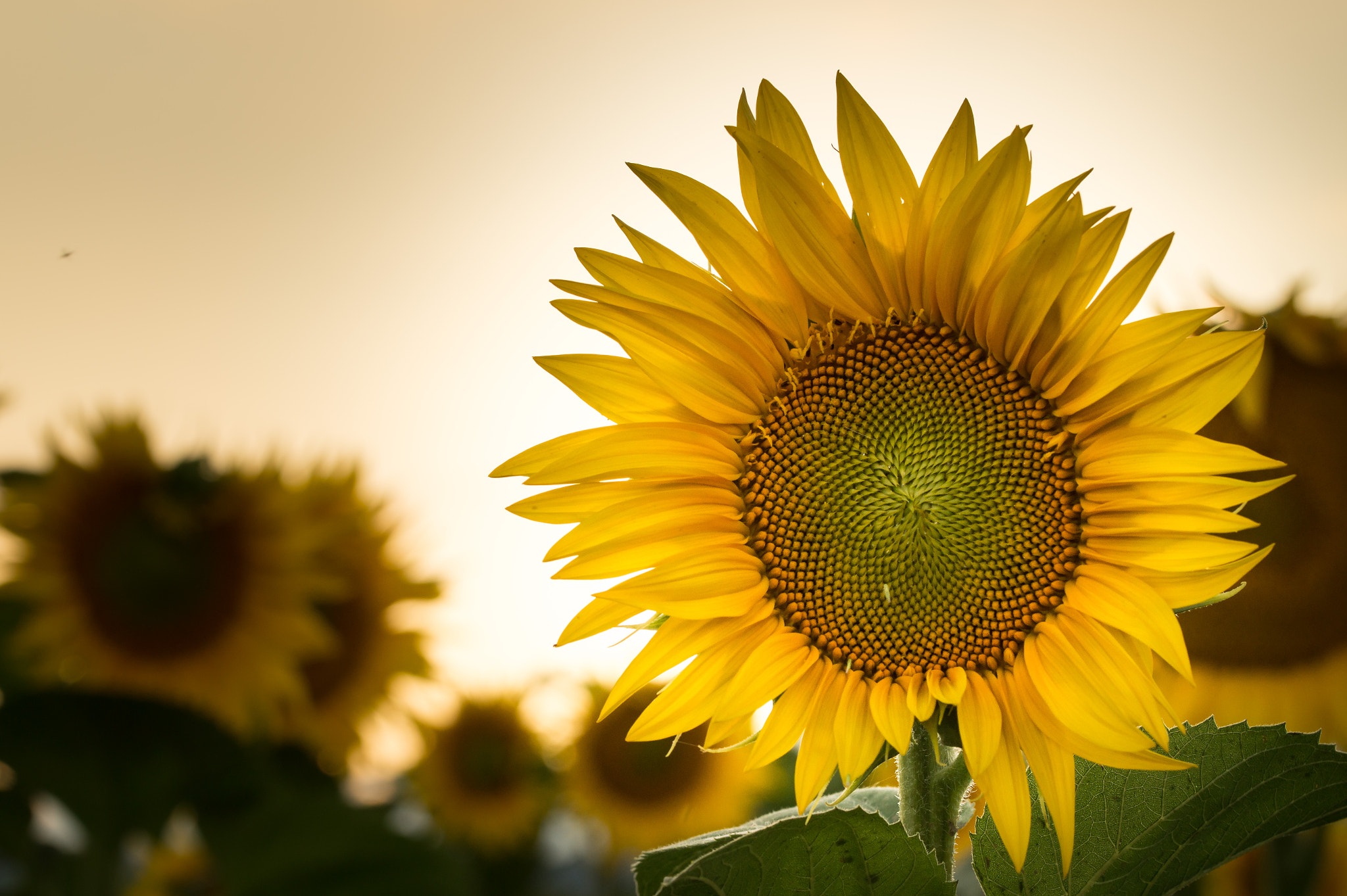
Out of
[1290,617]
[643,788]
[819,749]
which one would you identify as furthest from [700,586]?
[643,788]

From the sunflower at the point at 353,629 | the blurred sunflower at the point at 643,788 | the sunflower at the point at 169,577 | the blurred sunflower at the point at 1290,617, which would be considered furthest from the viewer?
the blurred sunflower at the point at 643,788

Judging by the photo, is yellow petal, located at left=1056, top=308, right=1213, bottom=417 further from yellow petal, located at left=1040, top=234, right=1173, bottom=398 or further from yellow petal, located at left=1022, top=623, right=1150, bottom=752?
yellow petal, located at left=1022, top=623, right=1150, bottom=752

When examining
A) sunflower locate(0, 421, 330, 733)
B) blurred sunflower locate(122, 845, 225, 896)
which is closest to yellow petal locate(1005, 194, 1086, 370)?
sunflower locate(0, 421, 330, 733)

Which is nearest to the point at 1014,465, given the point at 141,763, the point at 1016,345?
the point at 1016,345

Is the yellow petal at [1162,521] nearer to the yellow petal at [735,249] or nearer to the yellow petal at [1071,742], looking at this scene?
the yellow petal at [1071,742]

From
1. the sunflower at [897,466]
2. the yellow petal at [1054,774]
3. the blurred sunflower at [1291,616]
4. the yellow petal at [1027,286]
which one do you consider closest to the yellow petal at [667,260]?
the sunflower at [897,466]

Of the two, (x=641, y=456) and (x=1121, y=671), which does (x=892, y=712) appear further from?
(x=641, y=456)

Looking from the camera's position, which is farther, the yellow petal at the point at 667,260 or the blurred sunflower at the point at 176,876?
the blurred sunflower at the point at 176,876
